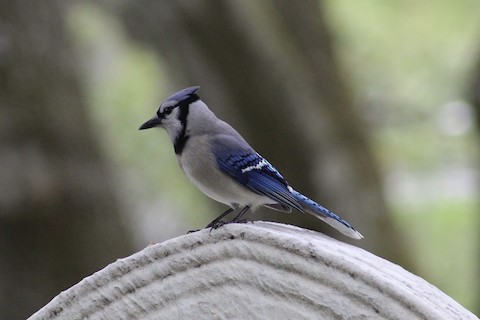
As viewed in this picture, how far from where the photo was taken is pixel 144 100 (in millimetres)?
8562

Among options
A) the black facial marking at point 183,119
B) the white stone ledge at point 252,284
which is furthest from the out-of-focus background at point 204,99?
the white stone ledge at point 252,284

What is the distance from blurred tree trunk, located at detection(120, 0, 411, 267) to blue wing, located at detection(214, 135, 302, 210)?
2.42 m

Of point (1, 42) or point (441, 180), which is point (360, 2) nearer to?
point (441, 180)

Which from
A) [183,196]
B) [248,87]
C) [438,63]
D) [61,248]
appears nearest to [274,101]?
[248,87]

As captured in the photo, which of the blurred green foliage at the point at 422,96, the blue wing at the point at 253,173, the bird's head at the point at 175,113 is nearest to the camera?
the blue wing at the point at 253,173

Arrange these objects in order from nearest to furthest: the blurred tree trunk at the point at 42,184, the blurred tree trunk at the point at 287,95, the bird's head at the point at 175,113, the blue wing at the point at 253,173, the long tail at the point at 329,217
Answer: the long tail at the point at 329,217 < the blue wing at the point at 253,173 < the bird's head at the point at 175,113 < the blurred tree trunk at the point at 42,184 < the blurred tree trunk at the point at 287,95

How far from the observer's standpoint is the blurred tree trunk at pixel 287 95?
506 cm

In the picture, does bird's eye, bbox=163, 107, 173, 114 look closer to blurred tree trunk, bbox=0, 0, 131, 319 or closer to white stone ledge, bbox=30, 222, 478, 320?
white stone ledge, bbox=30, 222, 478, 320

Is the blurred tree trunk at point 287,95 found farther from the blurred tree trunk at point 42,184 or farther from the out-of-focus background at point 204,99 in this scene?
the blurred tree trunk at point 42,184

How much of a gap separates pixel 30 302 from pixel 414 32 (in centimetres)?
486

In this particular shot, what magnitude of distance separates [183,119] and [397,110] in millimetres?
5129

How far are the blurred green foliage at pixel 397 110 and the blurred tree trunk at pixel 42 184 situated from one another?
297 cm

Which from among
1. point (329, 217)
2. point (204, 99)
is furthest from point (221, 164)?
point (204, 99)

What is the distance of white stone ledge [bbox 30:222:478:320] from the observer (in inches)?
71.5
